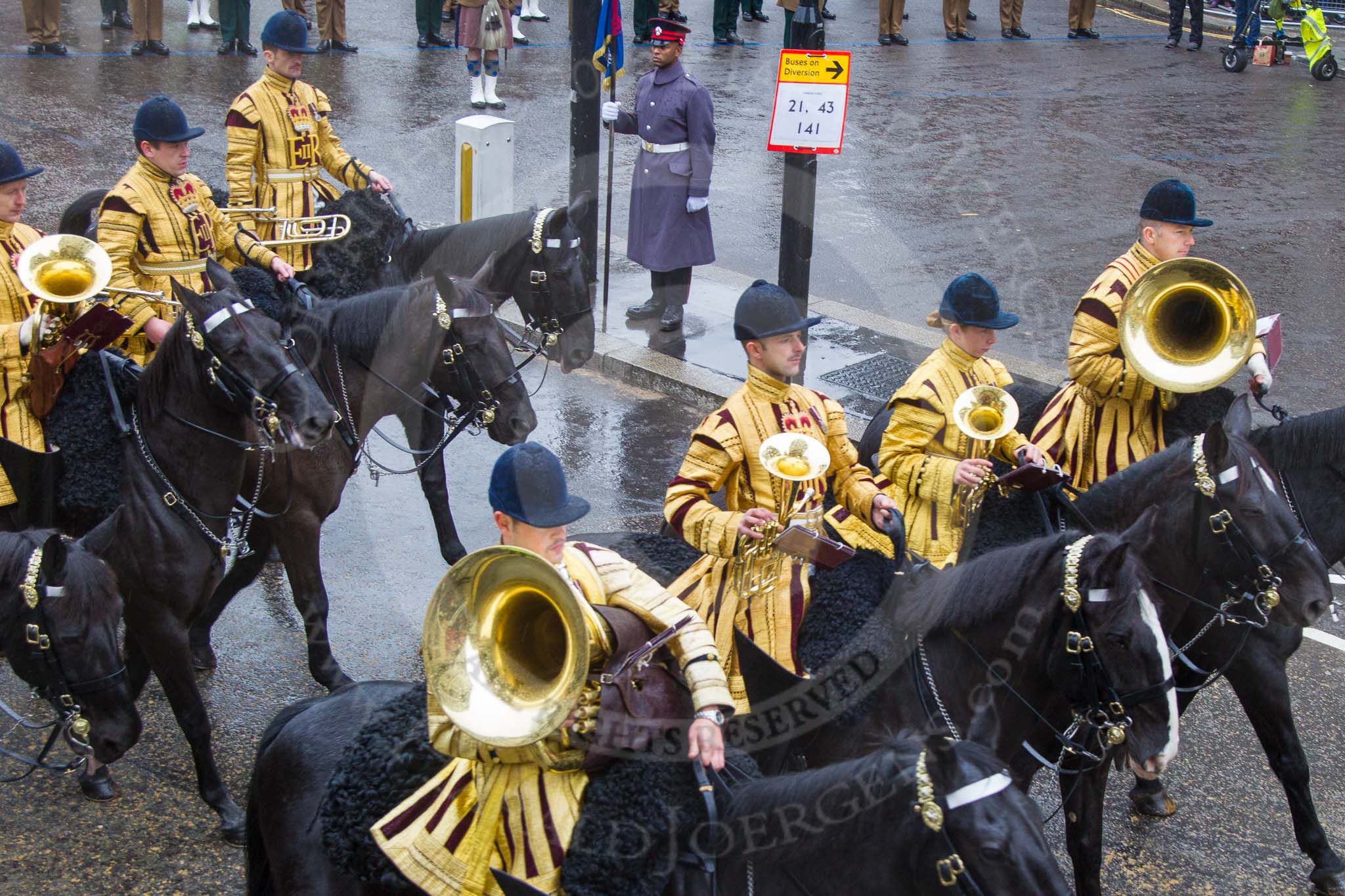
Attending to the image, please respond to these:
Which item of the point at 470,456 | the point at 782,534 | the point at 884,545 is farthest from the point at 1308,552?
the point at 470,456

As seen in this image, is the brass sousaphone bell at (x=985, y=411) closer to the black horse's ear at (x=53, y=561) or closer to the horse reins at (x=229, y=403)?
the horse reins at (x=229, y=403)

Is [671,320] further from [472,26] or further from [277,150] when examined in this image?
[472,26]

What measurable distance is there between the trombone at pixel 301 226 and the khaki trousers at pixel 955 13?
17089mm

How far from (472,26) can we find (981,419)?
41.5 feet

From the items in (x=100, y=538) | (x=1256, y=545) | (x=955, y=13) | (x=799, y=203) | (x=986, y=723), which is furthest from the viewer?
(x=955, y=13)

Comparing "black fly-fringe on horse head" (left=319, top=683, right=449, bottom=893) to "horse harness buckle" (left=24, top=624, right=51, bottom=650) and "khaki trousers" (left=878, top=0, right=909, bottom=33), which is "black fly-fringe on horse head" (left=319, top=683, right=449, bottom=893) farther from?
"khaki trousers" (left=878, top=0, right=909, bottom=33)

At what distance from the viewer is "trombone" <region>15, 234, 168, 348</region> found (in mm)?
5637

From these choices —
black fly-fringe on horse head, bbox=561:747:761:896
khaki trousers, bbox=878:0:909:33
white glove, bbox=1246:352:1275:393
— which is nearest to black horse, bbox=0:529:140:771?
black fly-fringe on horse head, bbox=561:747:761:896

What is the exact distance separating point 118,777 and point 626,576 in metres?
3.09

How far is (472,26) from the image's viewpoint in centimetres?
1644

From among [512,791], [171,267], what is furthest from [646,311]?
[512,791]

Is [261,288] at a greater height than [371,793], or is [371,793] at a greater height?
[261,288]

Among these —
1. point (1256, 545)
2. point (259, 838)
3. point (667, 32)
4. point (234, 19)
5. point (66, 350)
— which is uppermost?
point (667, 32)

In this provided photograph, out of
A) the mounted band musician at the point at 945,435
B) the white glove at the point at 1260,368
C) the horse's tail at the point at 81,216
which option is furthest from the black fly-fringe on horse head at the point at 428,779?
the horse's tail at the point at 81,216
